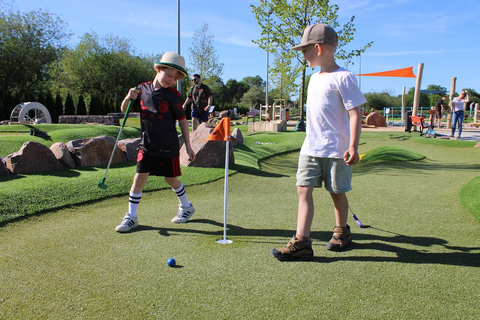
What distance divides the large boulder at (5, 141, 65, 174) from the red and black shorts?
122 inches

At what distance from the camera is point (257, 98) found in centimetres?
7631

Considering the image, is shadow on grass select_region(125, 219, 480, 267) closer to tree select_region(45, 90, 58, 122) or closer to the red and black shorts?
the red and black shorts

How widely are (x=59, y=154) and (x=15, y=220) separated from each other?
2.66 metres

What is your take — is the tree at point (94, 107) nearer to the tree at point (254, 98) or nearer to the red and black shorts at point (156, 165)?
the red and black shorts at point (156, 165)

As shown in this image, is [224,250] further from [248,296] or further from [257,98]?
[257,98]

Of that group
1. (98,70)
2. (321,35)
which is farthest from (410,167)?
(98,70)

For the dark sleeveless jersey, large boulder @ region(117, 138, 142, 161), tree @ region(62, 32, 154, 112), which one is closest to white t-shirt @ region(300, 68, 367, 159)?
the dark sleeveless jersey

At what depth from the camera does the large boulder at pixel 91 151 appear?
6.68m

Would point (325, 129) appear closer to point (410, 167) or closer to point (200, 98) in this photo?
point (410, 167)

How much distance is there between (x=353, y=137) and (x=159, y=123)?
1927mm

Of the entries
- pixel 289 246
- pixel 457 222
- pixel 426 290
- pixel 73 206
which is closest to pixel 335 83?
pixel 289 246

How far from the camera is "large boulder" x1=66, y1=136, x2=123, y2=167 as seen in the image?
263 inches

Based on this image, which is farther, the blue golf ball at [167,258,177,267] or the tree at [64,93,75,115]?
the tree at [64,93,75,115]

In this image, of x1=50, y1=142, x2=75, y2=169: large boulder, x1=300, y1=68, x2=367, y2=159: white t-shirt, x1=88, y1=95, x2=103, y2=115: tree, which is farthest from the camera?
x1=88, y1=95, x2=103, y2=115: tree
